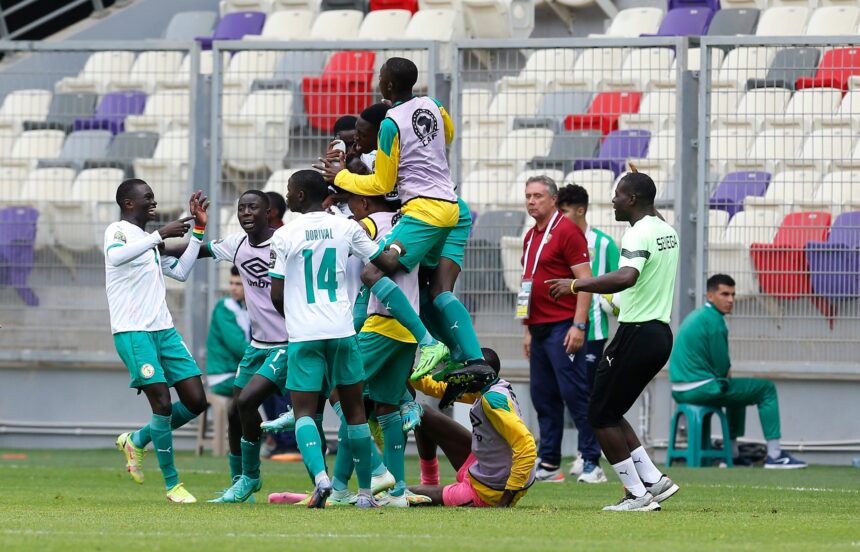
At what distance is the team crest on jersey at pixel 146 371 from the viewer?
9.71 metres

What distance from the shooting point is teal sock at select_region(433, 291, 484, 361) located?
943cm

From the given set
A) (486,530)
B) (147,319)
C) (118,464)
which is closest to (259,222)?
(147,319)

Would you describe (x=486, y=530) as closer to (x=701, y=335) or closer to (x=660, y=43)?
(x=701, y=335)

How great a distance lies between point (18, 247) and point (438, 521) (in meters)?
8.86

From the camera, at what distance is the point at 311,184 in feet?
29.3

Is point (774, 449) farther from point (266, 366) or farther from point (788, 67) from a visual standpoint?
point (266, 366)

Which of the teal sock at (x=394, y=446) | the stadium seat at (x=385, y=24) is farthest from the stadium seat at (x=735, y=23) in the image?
the teal sock at (x=394, y=446)

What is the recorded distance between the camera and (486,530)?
7.55m

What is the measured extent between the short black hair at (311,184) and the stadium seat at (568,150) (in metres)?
5.98

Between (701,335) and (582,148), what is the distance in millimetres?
2193

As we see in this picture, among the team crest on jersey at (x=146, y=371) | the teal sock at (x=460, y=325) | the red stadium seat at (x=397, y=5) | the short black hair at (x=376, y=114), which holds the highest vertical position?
the red stadium seat at (x=397, y=5)

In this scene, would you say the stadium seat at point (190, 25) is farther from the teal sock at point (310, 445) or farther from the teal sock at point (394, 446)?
the teal sock at point (310, 445)

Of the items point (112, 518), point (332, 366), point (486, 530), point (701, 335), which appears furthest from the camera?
point (701, 335)

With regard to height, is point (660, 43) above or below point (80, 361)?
above
